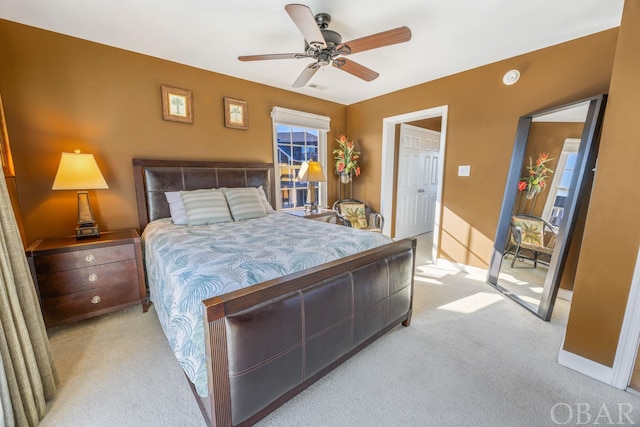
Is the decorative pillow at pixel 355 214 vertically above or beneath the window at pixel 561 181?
beneath

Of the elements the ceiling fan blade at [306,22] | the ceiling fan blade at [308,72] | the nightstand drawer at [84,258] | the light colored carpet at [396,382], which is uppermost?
the ceiling fan blade at [306,22]

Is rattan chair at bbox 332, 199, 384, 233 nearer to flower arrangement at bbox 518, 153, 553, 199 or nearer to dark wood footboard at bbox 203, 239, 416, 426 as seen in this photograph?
flower arrangement at bbox 518, 153, 553, 199

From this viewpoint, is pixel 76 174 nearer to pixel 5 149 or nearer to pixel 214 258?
pixel 5 149

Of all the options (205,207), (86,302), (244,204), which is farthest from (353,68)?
(86,302)

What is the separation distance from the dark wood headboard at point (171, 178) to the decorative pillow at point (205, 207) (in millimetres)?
347

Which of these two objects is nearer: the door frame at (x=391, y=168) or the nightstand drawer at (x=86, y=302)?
the nightstand drawer at (x=86, y=302)

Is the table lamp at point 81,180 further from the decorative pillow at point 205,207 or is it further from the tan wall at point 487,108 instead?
the tan wall at point 487,108

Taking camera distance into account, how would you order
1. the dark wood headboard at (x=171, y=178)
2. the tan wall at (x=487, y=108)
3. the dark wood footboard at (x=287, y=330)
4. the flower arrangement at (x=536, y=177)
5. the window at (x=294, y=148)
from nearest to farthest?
1. the dark wood footboard at (x=287, y=330)
2. the tan wall at (x=487, y=108)
3. the flower arrangement at (x=536, y=177)
4. the dark wood headboard at (x=171, y=178)
5. the window at (x=294, y=148)

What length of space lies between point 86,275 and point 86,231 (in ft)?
1.35

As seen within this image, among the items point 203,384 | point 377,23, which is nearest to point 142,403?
point 203,384

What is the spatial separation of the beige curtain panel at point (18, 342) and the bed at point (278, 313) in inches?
23.8

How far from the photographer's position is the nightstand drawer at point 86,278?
6.40ft

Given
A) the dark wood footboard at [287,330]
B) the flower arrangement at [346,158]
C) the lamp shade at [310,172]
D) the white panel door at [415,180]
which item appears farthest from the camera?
the white panel door at [415,180]

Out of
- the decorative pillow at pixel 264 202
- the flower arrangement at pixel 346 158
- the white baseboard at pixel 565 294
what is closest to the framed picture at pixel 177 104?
the decorative pillow at pixel 264 202
